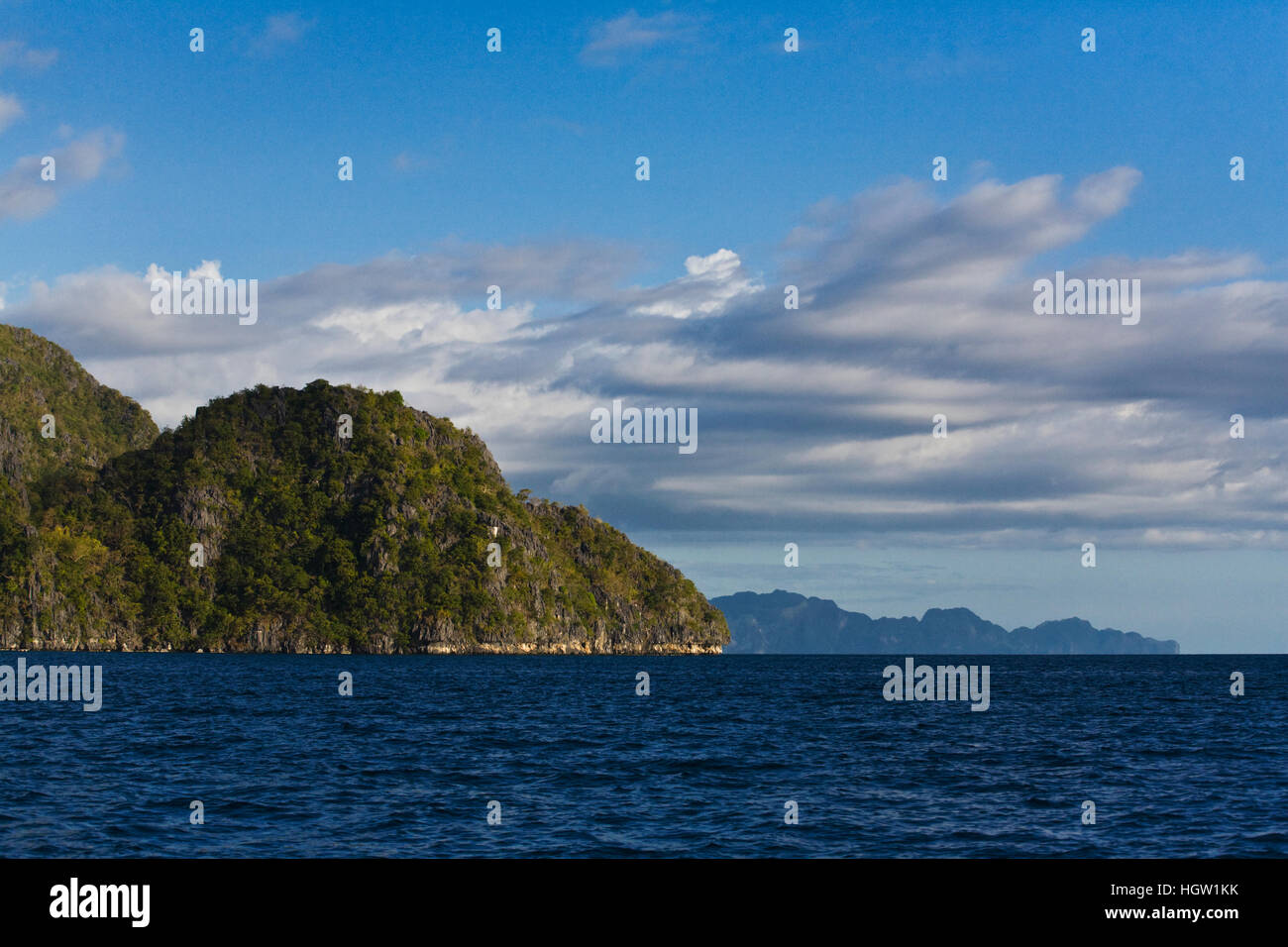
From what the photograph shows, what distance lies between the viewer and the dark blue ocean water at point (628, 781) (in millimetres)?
26672

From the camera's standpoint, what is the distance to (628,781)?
37.4 metres

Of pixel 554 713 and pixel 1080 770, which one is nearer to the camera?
pixel 1080 770

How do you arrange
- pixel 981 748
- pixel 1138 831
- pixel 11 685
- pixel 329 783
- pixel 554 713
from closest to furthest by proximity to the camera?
Answer: 1. pixel 1138 831
2. pixel 329 783
3. pixel 981 748
4. pixel 554 713
5. pixel 11 685

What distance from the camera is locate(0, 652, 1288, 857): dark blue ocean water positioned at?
2667 cm

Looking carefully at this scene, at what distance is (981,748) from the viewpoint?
48.0 meters
